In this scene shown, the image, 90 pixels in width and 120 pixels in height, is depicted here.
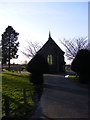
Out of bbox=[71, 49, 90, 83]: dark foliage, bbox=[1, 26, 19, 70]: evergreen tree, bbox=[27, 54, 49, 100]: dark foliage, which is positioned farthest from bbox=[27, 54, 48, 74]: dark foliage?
bbox=[1, 26, 19, 70]: evergreen tree

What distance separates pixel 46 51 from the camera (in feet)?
116

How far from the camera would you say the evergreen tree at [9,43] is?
44.8 meters

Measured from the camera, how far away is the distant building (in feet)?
116

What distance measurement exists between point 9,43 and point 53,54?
13.2m

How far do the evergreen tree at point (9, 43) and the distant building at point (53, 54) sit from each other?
1122 centimetres

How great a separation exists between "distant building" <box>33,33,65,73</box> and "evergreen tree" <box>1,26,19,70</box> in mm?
11218

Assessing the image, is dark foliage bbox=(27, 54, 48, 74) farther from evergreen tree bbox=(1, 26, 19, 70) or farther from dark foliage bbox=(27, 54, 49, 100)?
evergreen tree bbox=(1, 26, 19, 70)

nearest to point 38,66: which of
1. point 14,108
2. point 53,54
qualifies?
point 14,108

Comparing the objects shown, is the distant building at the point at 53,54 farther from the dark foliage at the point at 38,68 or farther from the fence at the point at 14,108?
the fence at the point at 14,108

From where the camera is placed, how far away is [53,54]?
36875 millimetres

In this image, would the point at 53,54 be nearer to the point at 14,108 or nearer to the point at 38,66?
the point at 38,66

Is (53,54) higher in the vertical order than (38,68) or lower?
higher

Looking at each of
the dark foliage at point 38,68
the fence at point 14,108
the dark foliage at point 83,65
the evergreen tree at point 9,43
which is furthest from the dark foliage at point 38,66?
the evergreen tree at point 9,43

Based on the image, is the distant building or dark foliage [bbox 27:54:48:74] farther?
the distant building
